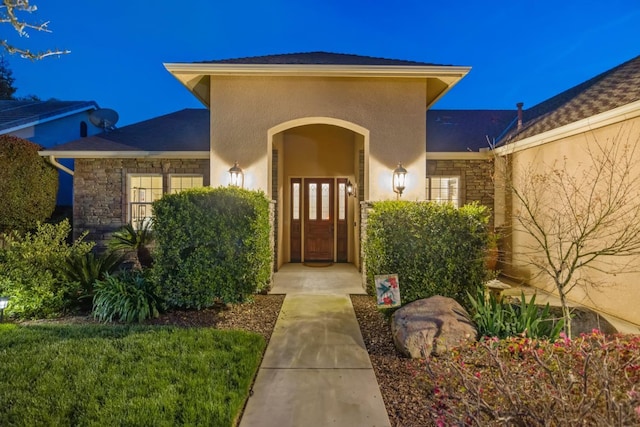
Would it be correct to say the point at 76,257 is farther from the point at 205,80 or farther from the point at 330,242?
the point at 330,242

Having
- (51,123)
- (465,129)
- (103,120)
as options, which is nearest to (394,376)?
(465,129)

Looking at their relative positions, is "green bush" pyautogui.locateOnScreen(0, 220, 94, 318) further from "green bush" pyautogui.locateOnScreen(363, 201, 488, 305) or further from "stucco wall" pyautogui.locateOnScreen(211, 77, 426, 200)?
"green bush" pyautogui.locateOnScreen(363, 201, 488, 305)

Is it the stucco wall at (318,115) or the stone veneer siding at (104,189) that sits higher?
the stucco wall at (318,115)

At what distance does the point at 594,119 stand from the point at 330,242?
6715 mm

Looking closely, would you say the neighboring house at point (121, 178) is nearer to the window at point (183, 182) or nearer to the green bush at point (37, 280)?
the window at point (183, 182)

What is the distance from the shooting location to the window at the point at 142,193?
10.1m

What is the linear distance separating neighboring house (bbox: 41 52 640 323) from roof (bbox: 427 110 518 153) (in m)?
0.05

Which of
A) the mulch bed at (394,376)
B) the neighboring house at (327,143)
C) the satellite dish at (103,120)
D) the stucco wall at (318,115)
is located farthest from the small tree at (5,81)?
the mulch bed at (394,376)

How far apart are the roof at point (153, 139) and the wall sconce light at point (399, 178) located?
5098 millimetres

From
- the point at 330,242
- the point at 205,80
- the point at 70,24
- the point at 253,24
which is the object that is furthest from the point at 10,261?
the point at 253,24

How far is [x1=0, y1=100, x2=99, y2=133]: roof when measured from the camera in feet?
38.1

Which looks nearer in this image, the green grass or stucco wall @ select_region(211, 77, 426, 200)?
the green grass

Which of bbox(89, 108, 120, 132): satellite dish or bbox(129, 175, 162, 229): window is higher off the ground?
bbox(89, 108, 120, 132): satellite dish

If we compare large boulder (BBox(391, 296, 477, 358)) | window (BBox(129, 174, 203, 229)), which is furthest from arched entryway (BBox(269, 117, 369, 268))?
large boulder (BBox(391, 296, 477, 358))
